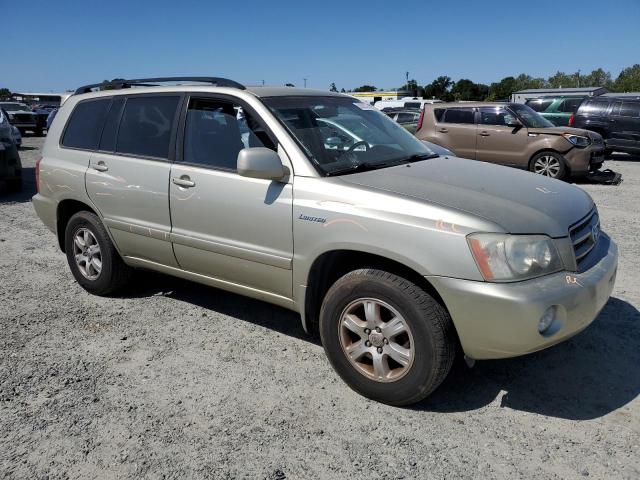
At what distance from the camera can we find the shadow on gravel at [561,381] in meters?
3.12

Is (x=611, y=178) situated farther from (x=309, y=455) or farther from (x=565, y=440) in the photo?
(x=309, y=455)

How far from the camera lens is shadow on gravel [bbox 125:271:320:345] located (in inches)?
168

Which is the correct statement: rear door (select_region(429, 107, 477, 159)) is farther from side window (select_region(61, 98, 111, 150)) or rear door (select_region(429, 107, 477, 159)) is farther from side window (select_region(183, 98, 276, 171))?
side window (select_region(183, 98, 276, 171))

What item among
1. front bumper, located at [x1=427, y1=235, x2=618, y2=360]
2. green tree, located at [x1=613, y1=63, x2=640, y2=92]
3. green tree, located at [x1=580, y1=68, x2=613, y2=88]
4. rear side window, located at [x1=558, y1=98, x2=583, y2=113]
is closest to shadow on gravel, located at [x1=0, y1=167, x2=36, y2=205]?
front bumper, located at [x1=427, y1=235, x2=618, y2=360]

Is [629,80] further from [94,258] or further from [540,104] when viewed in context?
[94,258]

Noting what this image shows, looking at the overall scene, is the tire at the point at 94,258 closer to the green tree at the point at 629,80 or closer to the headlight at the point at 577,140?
the headlight at the point at 577,140

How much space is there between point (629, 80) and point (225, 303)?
69.2 metres

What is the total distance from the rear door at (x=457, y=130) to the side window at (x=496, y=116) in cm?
23

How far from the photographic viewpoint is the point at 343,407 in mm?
3133

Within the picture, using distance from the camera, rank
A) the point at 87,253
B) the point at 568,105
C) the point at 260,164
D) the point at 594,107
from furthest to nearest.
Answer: the point at 568,105
the point at 594,107
the point at 87,253
the point at 260,164

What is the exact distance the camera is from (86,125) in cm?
475

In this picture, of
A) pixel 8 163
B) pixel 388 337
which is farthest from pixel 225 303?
pixel 8 163

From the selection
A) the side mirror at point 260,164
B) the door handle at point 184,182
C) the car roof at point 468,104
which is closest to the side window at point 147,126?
→ the door handle at point 184,182

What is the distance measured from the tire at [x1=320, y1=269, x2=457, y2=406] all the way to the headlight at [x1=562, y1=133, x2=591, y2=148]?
9632 millimetres
